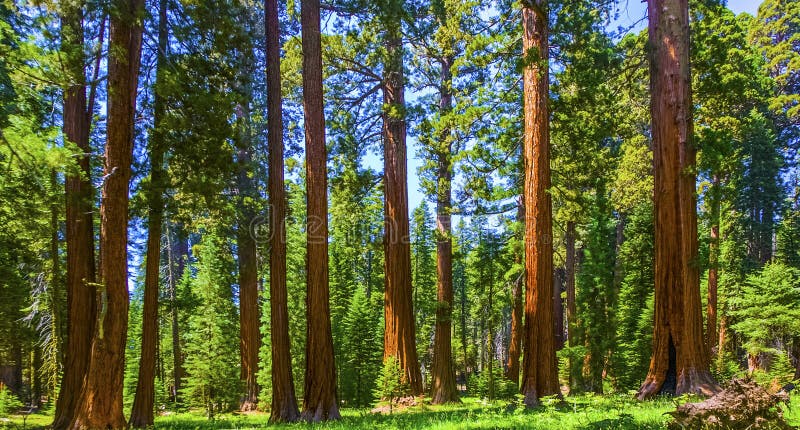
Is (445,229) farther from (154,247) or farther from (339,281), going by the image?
(339,281)

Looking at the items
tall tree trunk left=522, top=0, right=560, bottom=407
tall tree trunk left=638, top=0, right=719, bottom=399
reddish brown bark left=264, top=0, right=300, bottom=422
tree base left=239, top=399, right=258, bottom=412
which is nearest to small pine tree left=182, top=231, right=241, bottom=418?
tree base left=239, top=399, right=258, bottom=412

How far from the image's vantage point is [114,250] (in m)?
8.52

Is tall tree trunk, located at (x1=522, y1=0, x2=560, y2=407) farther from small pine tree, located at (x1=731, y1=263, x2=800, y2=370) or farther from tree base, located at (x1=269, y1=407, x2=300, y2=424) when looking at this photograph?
small pine tree, located at (x1=731, y1=263, x2=800, y2=370)

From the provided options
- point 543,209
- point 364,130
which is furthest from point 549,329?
point 364,130

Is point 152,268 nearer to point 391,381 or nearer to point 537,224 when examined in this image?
point 391,381

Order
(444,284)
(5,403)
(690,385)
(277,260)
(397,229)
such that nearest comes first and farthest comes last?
(690,385) → (277,260) → (397,229) → (444,284) → (5,403)

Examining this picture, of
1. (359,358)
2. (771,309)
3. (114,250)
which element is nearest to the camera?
(114,250)

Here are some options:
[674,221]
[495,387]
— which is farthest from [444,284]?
→ [495,387]

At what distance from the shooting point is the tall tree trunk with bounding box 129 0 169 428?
34.9 ft

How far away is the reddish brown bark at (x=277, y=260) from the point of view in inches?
396

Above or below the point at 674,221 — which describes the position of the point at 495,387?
below

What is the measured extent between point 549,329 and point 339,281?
22.0 metres

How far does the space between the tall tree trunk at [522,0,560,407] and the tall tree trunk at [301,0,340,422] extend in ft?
12.8

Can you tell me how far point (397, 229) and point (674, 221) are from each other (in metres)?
7.23
